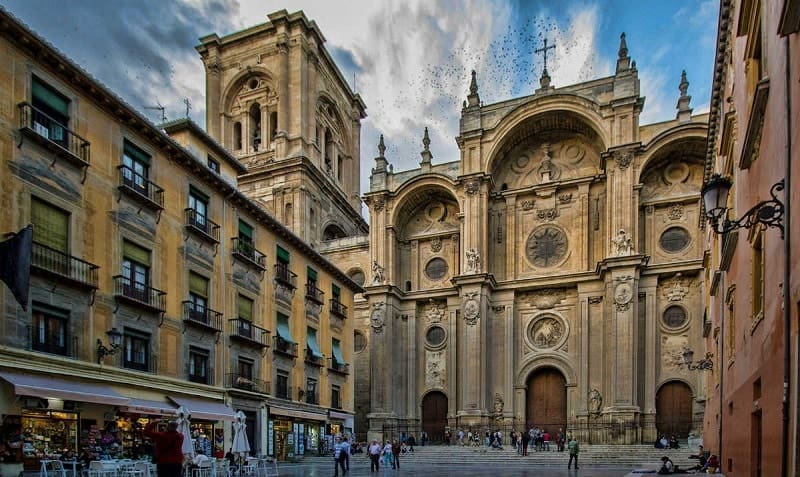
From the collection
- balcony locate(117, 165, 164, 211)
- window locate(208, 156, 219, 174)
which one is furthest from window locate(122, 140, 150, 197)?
window locate(208, 156, 219, 174)

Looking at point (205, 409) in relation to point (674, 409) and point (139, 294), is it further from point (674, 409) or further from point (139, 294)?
point (674, 409)

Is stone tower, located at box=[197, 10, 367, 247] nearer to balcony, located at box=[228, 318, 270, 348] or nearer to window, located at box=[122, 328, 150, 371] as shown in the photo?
balcony, located at box=[228, 318, 270, 348]

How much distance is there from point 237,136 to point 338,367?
26840 millimetres

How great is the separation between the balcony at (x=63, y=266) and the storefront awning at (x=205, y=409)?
486cm

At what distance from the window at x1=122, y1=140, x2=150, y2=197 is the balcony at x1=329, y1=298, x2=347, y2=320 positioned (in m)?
14.5

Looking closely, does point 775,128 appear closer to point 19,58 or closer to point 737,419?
point 737,419

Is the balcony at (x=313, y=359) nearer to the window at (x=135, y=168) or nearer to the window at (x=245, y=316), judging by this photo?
the window at (x=245, y=316)

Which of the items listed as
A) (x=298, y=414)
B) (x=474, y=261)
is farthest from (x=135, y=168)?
(x=474, y=261)

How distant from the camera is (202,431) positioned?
20.6 m

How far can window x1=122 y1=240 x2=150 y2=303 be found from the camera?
1777cm

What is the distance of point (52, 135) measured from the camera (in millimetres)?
15914

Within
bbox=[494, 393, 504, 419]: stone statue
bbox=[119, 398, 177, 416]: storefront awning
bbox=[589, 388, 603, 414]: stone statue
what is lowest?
bbox=[494, 393, 504, 419]: stone statue

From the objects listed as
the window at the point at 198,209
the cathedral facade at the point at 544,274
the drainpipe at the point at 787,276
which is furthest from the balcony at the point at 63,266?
the cathedral facade at the point at 544,274

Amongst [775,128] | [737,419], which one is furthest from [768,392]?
[737,419]
